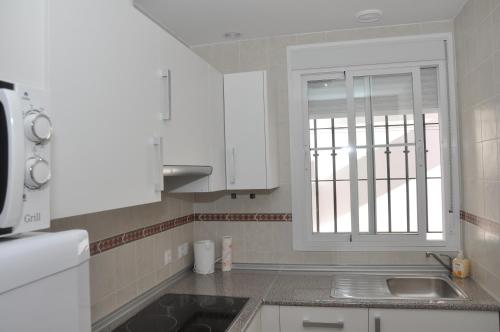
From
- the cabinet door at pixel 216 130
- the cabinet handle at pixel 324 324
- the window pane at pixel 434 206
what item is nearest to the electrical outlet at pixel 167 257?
the cabinet door at pixel 216 130

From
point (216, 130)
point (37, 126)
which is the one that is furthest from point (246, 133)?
point (37, 126)

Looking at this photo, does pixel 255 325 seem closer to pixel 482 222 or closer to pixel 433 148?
pixel 482 222


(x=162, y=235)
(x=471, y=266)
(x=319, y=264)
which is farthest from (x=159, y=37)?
(x=471, y=266)

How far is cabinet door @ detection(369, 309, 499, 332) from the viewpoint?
2021 millimetres

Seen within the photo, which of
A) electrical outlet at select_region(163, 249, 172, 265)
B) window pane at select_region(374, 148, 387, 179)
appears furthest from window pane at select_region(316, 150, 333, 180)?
electrical outlet at select_region(163, 249, 172, 265)

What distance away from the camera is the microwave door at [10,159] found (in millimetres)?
728

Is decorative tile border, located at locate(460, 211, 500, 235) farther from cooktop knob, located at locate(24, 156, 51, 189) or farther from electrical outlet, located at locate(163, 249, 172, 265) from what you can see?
cooktop knob, located at locate(24, 156, 51, 189)

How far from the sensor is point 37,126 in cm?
79

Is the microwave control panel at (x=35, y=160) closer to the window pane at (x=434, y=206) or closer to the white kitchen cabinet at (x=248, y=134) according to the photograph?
the white kitchen cabinet at (x=248, y=134)

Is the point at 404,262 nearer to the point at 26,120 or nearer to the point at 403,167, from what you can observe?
the point at 403,167

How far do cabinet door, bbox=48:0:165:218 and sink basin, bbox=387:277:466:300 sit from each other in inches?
66.9

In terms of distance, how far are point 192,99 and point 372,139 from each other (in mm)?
1318

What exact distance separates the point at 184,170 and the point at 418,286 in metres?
1.67

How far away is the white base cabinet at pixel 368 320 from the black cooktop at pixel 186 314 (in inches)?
5.9
